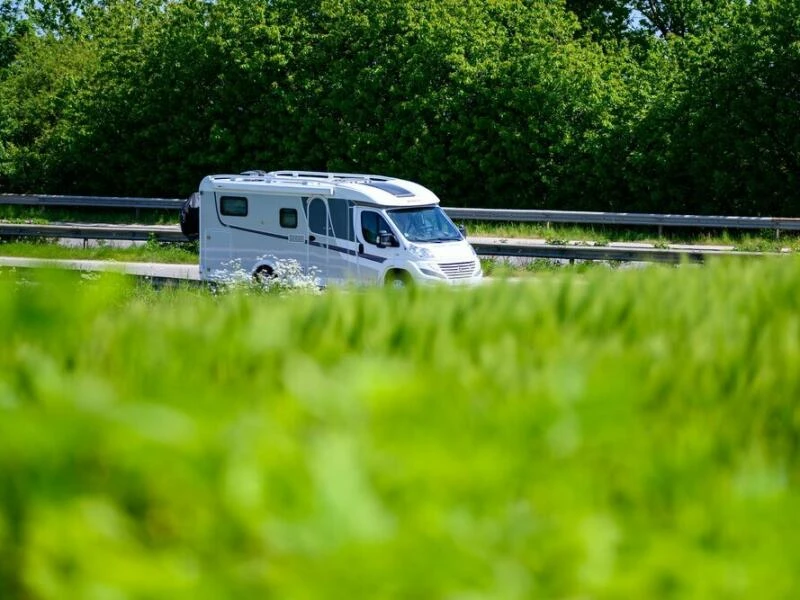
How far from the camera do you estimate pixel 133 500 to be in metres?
2.31

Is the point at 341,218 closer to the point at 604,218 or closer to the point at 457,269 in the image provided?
the point at 457,269

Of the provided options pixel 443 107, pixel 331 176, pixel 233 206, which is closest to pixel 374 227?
pixel 331 176

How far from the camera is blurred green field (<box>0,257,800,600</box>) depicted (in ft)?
6.59

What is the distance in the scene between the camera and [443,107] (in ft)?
108

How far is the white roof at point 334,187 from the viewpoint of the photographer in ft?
65.5

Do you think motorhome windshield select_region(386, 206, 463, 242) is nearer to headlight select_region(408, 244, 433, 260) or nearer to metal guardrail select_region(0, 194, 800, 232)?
headlight select_region(408, 244, 433, 260)

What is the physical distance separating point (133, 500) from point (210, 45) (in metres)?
35.2

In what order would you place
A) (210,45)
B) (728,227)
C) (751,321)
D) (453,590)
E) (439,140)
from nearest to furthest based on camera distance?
1. (453,590)
2. (751,321)
3. (728,227)
4. (439,140)
5. (210,45)

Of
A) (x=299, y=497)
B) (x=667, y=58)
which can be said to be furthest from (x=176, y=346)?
(x=667, y=58)

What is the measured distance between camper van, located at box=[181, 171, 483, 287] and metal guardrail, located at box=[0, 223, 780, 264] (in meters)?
4.20

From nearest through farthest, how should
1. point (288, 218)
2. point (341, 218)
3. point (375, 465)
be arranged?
1. point (375, 465)
2. point (341, 218)
3. point (288, 218)

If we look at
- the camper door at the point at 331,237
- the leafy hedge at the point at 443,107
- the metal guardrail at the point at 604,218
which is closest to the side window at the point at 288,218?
the camper door at the point at 331,237

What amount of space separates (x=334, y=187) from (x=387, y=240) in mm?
1330

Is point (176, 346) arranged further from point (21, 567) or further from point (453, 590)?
point (453, 590)
